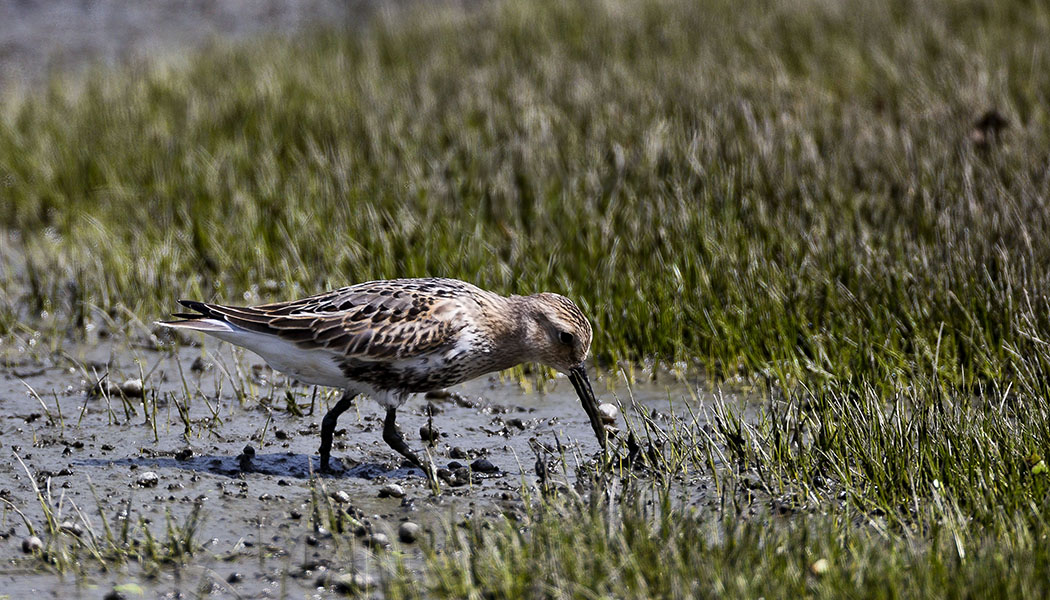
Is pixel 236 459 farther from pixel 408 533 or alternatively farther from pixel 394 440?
pixel 408 533

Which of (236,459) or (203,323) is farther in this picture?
(236,459)

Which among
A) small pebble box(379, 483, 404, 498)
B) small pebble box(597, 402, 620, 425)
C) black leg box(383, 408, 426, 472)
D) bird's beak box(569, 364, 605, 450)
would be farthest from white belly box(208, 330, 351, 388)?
small pebble box(597, 402, 620, 425)

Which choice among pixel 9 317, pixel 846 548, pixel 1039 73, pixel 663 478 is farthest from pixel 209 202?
pixel 1039 73

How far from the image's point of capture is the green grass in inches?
167

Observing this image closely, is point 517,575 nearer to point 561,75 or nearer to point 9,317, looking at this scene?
point 9,317

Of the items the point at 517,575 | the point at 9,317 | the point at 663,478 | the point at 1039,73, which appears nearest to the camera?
the point at 517,575

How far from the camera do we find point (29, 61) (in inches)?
550

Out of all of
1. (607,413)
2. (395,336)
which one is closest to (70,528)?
(395,336)

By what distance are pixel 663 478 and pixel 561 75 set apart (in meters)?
7.11

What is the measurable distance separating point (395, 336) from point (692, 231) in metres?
2.63

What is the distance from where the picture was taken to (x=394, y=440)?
5.39m

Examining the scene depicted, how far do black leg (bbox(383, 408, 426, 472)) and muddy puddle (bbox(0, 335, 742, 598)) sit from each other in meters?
0.10

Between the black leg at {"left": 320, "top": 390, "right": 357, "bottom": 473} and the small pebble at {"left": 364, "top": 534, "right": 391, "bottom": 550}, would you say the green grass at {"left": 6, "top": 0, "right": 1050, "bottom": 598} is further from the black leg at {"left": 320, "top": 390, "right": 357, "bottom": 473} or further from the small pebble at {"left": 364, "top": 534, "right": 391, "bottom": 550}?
the black leg at {"left": 320, "top": 390, "right": 357, "bottom": 473}

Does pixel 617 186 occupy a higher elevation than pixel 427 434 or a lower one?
higher
